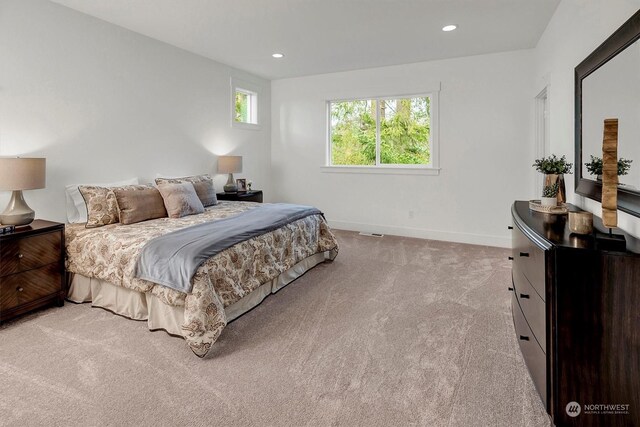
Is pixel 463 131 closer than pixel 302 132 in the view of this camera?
Yes

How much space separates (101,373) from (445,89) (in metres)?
4.98

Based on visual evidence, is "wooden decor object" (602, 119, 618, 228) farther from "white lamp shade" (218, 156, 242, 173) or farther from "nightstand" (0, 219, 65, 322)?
"white lamp shade" (218, 156, 242, 173)

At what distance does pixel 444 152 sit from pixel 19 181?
4.73m

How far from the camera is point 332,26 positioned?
375 centimetres

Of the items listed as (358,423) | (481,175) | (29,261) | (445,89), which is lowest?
(358,423)

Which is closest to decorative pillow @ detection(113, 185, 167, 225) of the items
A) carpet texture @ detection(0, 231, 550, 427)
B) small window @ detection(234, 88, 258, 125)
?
carpet texture @ detection(0, 231, 550, 427)

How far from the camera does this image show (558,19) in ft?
10.7

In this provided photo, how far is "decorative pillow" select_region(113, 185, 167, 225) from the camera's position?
10.5ft

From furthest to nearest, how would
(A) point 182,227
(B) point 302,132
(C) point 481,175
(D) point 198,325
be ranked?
(B) point 302,132, (C) point 481,175, (A) point 182,227, (D) point 198,325

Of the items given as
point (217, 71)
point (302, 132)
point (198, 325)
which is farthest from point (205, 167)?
point (198, 325)

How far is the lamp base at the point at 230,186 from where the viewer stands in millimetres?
5149

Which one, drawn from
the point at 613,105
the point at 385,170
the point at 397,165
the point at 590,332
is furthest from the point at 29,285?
the point at 397,165

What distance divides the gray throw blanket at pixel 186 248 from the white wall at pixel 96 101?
61.5 inches

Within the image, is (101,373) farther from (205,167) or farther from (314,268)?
(205,167)
